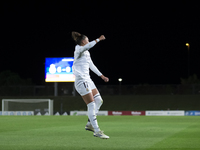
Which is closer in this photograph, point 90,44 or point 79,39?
point 90,44

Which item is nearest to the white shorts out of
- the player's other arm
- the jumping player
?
the jumping player

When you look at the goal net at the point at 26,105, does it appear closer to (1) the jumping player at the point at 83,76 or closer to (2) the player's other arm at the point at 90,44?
(1) the jumping player at the point at 83,76

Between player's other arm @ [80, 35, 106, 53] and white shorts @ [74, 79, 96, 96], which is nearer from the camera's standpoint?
player's other arm @ [80, 35, 106, 53]

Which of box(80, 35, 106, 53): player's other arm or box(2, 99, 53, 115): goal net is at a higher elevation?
box(80, 35, 106, 53): player's other arm

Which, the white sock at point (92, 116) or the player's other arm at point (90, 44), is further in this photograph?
the white sock at point (92, 116)

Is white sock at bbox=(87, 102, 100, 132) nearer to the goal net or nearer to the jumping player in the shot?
the jumping player

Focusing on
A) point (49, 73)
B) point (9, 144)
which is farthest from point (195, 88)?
point (9, 144)

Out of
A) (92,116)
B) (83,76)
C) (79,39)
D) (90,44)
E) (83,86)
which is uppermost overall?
(79,39)

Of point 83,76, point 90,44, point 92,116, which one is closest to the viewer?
point 90,44

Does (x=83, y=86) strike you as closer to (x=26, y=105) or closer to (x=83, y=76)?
(x=83, y=76)

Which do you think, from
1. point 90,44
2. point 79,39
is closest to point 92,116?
point 90,44

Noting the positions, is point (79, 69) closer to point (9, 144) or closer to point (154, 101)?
point (9, 144)

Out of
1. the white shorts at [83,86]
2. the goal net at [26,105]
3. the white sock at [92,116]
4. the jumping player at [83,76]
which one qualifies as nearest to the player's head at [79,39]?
the jumping player at [83,76]

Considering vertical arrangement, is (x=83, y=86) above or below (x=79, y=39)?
below
